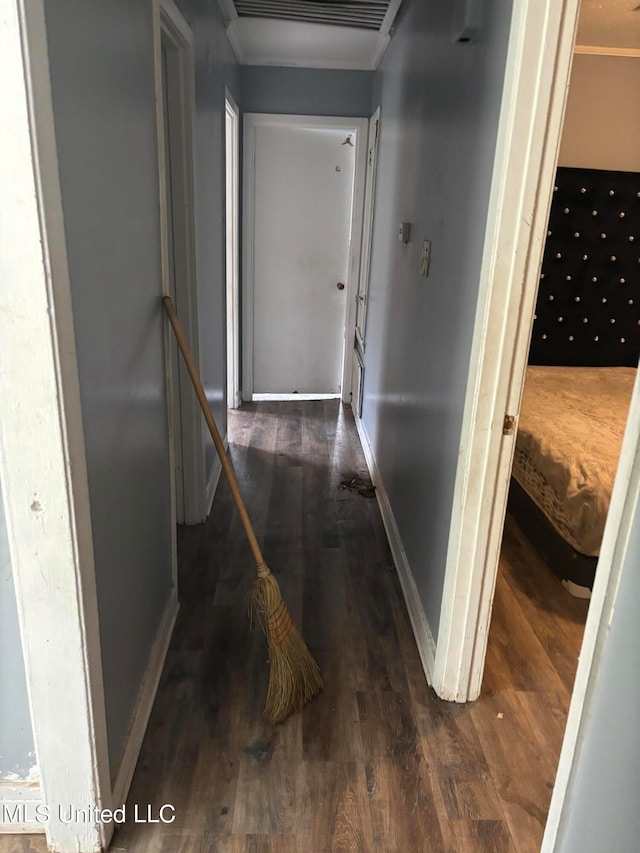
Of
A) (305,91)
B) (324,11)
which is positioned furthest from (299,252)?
(324,11)

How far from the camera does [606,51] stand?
11.8 feet

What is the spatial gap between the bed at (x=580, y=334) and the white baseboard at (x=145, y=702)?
158cm

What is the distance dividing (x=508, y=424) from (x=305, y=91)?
140 inches

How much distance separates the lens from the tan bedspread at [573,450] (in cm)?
241

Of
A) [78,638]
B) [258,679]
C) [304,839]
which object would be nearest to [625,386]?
[258,679]

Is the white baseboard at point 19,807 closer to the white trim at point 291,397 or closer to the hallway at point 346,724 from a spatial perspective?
the hallway at point 346,724

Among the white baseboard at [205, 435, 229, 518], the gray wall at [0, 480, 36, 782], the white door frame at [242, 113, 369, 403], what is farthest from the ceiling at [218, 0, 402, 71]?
the gray wall at [0, 480, 36, 782]

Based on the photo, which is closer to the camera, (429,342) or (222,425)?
(429,342)

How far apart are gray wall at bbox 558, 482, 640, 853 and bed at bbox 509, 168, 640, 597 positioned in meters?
1.74

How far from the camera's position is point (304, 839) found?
4.98ft

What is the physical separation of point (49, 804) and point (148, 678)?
48 cm

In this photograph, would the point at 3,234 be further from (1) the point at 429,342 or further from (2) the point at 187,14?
(2) the point at 187,14

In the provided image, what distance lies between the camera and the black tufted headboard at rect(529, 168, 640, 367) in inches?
146

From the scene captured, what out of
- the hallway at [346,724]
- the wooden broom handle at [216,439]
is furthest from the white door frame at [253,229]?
the wooden broom handle at [216,439]
